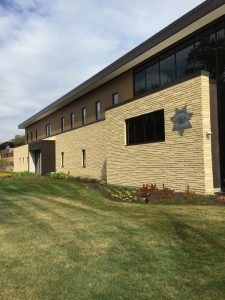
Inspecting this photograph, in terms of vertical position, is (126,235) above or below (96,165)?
below

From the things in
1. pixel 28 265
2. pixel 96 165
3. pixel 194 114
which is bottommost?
pixel 28 265

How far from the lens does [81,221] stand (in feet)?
33.2

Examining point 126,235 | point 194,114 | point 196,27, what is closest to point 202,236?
point 126,235

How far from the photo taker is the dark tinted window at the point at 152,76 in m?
20.8

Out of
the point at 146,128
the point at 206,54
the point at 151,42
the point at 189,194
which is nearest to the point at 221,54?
the point at 206,54

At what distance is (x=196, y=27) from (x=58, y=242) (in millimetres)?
12770

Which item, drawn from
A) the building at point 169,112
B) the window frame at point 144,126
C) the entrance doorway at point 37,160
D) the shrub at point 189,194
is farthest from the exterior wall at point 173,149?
the entrance doorway at point 37,160

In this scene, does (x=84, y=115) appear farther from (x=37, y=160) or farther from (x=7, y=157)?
(x=7, y=157)

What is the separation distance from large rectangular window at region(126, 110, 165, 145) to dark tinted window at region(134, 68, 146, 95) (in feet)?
8.57

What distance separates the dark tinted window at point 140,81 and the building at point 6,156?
45740 mm

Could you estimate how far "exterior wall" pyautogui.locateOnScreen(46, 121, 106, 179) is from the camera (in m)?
25.6

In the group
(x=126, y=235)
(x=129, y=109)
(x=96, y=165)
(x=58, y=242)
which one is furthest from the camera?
(x=96, y=165)

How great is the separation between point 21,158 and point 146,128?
103 feet

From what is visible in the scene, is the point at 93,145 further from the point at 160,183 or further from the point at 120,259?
Result: the point at 120,259
